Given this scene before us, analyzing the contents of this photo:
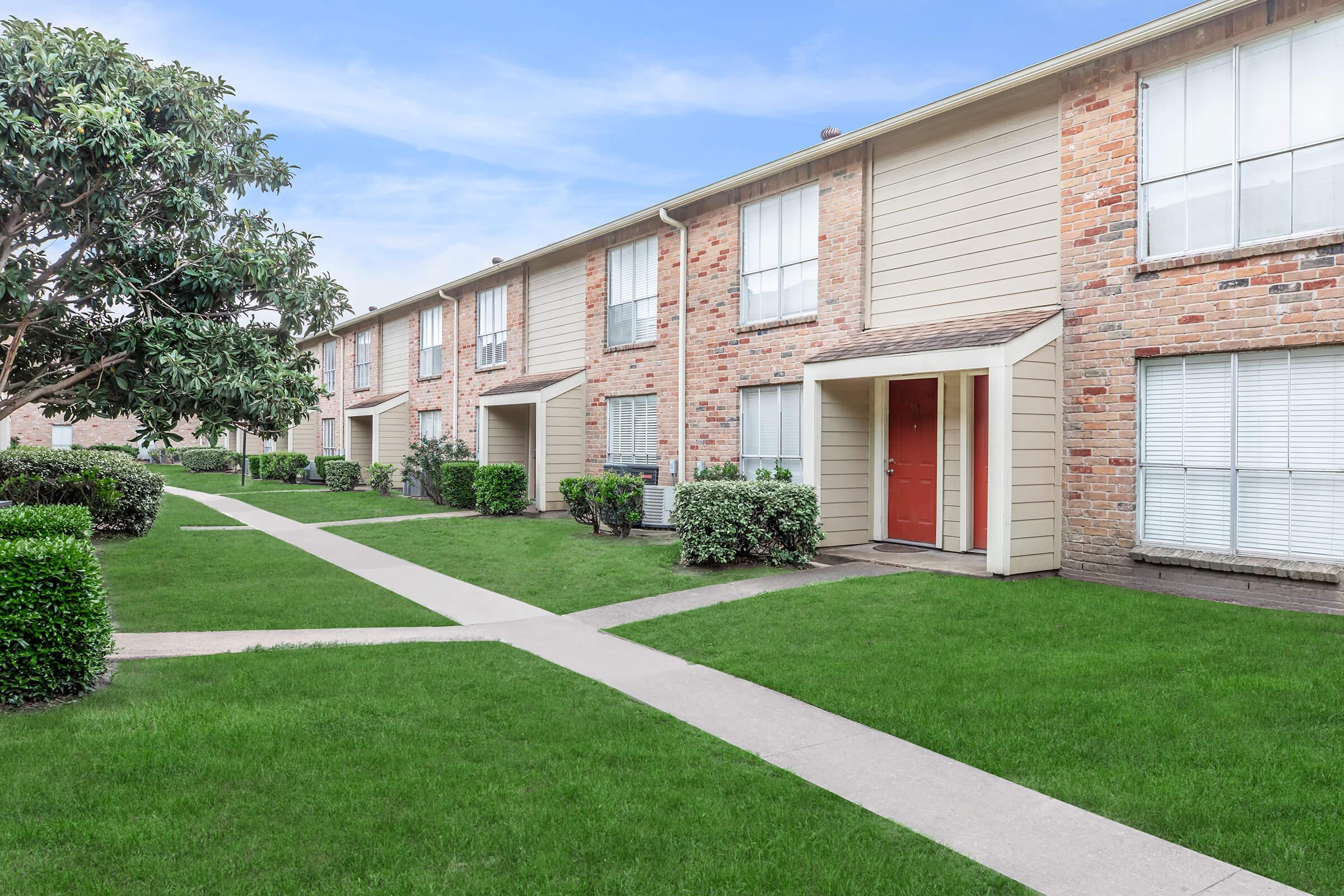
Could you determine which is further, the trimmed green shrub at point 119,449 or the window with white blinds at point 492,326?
the window with white blinds at point 492,326

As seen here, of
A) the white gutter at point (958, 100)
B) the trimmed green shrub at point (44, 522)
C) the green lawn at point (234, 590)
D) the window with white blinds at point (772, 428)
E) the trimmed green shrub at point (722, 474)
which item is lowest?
the green lawn at point (234, 590)

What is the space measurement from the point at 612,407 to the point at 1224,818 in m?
14.6

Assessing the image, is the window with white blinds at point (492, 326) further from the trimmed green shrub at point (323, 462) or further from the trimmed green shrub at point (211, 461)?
the trimmed green shrub at point (211, 461)

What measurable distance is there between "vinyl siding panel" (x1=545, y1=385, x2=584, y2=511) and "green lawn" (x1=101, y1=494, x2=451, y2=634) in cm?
588

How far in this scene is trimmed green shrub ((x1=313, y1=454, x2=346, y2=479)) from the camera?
28703 millimetres

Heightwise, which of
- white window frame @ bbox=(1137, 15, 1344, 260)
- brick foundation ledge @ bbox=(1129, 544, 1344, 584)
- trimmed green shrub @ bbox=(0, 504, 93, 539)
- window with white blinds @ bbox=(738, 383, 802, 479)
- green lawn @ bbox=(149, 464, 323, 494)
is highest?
white window frame @ bbox=(1137, 15, 1344, 260)

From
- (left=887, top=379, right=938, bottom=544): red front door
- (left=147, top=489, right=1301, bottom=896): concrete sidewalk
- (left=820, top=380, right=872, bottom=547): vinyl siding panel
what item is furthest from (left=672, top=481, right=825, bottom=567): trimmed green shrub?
(left=147, top=489, right=1301, bottom=896): concrete sidewalk

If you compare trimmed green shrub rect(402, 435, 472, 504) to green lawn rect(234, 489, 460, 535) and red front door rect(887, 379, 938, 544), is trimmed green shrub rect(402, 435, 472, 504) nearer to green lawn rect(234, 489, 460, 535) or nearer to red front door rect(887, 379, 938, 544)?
green lawn rect(234, 489, 460, 535)

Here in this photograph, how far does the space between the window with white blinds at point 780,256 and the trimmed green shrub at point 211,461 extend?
34.5m

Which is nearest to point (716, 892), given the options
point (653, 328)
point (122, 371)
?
point (122, 371)

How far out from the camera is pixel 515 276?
69.3 ft

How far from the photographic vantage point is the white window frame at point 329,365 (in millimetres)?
33562

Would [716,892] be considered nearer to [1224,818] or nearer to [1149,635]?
[1224,818]

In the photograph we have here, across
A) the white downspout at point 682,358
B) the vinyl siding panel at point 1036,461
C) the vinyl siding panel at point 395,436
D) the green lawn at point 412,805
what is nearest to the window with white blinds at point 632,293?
the white downspout at point 682,358
